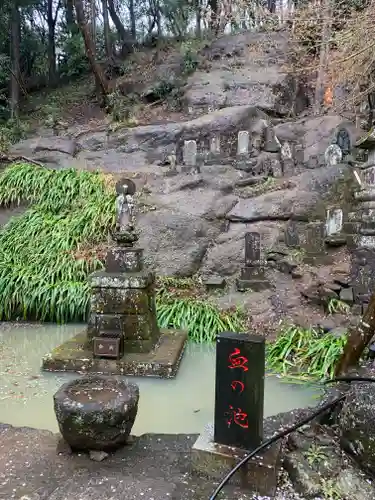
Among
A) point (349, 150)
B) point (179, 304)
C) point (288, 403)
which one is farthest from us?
point (349, 150)

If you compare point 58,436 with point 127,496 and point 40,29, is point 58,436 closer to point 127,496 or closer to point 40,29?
point 127,496

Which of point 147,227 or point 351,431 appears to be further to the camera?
point 147,227

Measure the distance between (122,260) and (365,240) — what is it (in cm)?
347

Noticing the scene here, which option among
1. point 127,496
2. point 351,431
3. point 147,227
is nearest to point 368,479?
point 351,431

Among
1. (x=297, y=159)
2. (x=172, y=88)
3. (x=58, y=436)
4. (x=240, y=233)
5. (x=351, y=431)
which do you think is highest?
(x=172, y=88)

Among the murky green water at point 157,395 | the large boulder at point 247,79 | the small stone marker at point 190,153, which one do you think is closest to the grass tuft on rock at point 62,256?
the murky green water at point 157,395

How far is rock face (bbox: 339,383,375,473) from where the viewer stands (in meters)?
2.04

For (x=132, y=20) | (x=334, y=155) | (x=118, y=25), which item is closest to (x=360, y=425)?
(x=334, y=155)

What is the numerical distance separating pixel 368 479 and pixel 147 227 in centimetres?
675

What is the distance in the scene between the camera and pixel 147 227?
830 centimetres

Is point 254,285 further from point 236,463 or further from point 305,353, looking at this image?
point 236,463

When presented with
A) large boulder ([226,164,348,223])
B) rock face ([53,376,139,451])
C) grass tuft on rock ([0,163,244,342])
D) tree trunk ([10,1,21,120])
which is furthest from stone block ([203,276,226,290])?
tree trunk ([10,1,21,120])

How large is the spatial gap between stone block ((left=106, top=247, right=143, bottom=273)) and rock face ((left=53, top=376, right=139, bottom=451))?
2354mm

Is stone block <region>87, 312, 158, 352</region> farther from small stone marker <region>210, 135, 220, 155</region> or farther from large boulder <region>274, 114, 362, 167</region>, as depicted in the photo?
small stone marker <region>210, 135, 220, 155</region>
